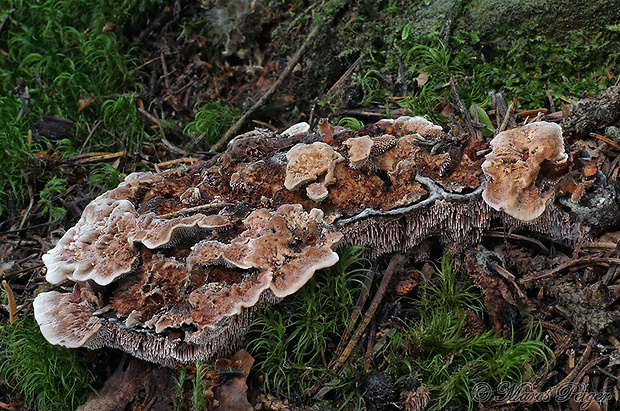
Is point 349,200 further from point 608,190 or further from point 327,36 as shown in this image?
point 327,36

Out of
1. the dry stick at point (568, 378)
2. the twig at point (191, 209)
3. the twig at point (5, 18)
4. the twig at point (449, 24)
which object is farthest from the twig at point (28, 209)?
the dry stick at point (568, 378)

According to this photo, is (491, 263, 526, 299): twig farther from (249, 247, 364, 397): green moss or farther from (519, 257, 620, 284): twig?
(249, 247, 364, 397): green moss

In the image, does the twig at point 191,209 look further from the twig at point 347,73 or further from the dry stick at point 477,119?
the twig at point 347,73

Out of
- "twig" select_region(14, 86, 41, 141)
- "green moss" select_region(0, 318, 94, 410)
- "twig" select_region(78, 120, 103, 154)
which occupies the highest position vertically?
"twig" select_region(14, 86, 41, 141)

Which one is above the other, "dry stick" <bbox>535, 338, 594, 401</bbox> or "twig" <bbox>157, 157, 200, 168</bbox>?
"twig" <bbox>157, 157, 200, 168</bbox>

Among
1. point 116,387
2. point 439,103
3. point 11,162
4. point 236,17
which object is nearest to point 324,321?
point 116,387

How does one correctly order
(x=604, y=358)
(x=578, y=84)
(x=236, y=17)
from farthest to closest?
(x=236, y=17) → (x=578, y=84) → (x=604, y=358)

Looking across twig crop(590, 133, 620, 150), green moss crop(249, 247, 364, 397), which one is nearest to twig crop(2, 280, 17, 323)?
green moss crop(249, 247, 364, 397)
